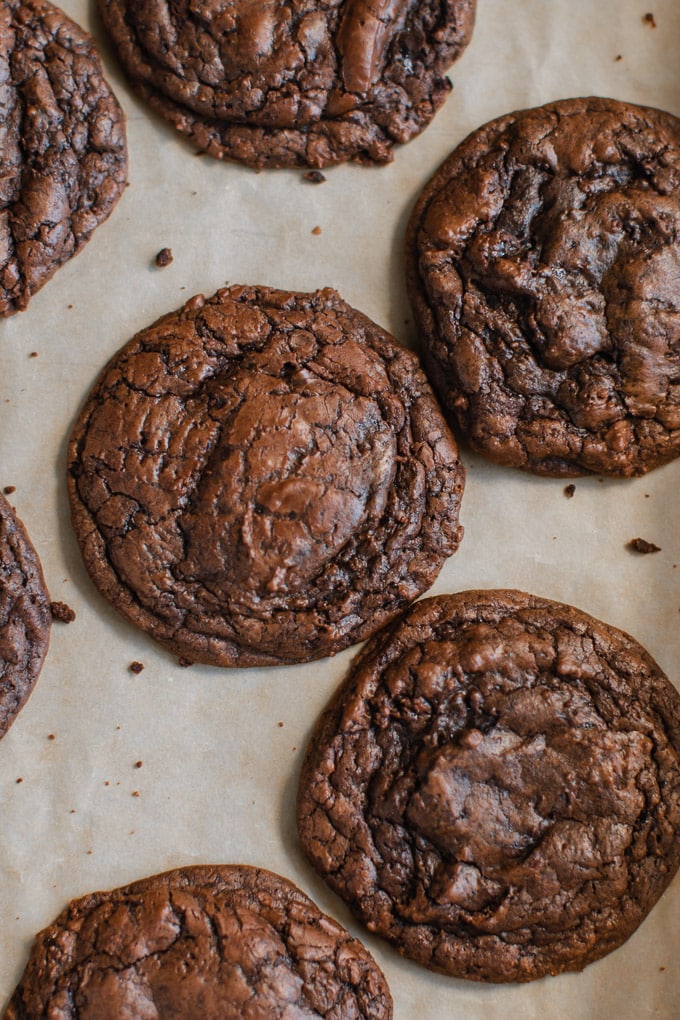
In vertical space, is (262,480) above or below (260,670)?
above

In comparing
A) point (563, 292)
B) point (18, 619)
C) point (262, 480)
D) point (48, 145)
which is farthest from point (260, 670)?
point (48, 145)

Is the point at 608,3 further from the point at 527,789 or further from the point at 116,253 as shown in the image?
the point at 527,789

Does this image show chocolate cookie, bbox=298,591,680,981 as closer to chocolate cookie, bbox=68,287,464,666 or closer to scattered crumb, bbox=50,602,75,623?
chocolate cookie, bbox=68,287,464,666

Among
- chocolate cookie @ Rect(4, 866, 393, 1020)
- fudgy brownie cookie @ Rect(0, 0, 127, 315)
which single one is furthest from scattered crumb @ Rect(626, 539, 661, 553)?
fudgy brownie cookie @ Rect(0, 0, 127, 315)

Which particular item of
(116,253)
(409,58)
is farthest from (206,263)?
(409,58)

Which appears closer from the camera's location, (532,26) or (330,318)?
(330,318)

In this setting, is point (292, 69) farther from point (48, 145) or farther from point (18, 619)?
point (18, 619)
